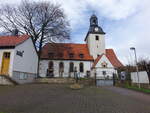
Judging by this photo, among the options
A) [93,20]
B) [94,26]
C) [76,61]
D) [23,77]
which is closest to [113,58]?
[94,26]

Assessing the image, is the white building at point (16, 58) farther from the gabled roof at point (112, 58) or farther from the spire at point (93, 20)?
the spire at point (93, 20)

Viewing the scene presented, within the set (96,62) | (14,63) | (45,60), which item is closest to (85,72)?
(96,62)

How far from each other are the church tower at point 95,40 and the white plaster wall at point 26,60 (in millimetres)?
17111

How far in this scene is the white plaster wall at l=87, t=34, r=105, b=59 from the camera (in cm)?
→ 3681

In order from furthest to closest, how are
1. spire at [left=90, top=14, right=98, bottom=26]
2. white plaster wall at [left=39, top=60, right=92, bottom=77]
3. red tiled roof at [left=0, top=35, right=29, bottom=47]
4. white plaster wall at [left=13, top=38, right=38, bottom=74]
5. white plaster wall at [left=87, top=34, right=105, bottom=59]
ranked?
spire at [left=90, top=14, right=98, bottom=26], white plaster wall at [left=87, top=34, right=105, bottom=59], white plaster wall at [left=39, top=60, right=92, bottom=77], white plaster wall at [left=13, top=38, right=38, bottom=74], red tiled roof at [left=0, top=35, right=29, bottom=47]

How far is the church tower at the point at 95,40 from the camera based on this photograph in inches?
1453

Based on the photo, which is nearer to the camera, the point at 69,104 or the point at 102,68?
the point at 69,104

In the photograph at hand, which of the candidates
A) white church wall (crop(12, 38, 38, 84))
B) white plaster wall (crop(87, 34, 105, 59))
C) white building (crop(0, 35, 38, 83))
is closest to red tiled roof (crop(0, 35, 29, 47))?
white building (crop(0, 35, 38, 83))

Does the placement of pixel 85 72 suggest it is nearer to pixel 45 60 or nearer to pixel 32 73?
pixel 45 60

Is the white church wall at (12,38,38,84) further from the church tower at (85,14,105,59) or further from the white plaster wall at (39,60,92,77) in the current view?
the church tower at (85,14,105,59)

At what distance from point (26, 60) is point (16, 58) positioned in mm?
2940

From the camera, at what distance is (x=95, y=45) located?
37.2 meters

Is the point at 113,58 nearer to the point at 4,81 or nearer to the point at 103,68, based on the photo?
the point at 103,68

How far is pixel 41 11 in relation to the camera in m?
27.5
